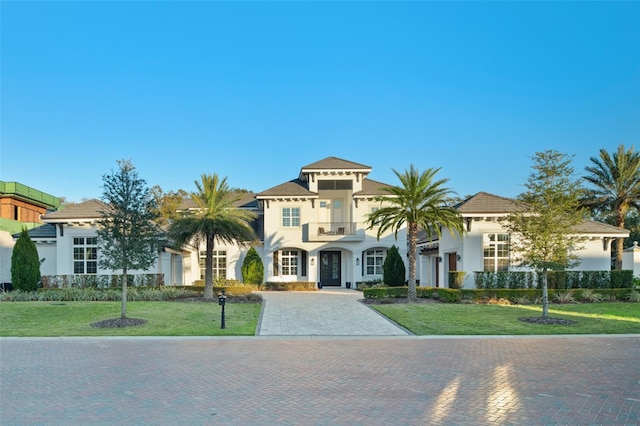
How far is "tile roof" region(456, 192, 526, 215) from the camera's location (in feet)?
73.3

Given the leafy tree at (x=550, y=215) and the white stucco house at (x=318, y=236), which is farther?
the white stucco house at (x=318, y=236)

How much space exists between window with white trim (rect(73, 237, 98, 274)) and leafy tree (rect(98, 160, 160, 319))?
12.1 meters

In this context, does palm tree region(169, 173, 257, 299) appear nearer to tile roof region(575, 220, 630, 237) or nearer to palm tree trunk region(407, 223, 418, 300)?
palm tree trunk region(407, 223, 418, 300)

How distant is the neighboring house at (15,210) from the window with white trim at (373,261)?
2103 centimetres

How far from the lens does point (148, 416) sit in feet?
19.8

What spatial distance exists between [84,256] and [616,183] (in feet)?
117

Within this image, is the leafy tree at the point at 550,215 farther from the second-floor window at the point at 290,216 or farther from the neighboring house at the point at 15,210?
the neighboring house at the point at 15,210

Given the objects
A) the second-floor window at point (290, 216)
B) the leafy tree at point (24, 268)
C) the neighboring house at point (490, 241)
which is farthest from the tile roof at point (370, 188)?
the leafy tree at point (24, 268)

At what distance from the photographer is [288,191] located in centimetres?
3097

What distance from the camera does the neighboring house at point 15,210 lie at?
27.5 metres

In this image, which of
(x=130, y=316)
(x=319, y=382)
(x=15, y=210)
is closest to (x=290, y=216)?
(x=130, y=316)

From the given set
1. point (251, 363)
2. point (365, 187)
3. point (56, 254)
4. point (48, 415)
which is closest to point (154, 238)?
point (251, 363)

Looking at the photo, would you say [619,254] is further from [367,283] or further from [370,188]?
[370,188]

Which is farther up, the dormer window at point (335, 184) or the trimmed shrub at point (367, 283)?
the dormer window at point (335, 184)
